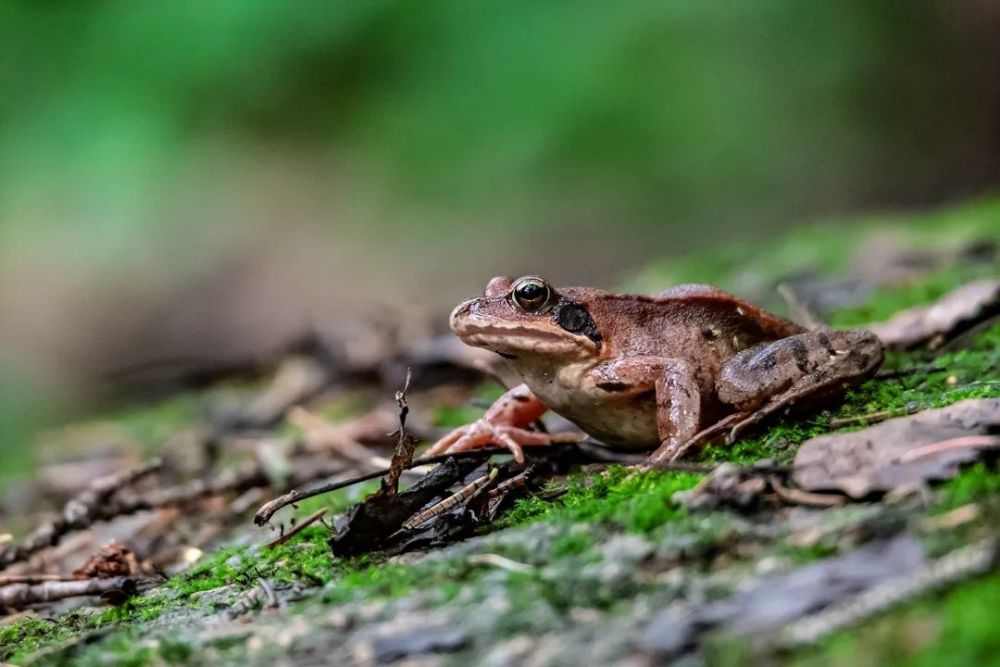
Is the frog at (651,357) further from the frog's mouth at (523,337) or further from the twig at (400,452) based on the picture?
the twig at (400,452)

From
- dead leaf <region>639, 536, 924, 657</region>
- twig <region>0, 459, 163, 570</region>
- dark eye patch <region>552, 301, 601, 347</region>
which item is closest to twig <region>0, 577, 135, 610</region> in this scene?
twig <region>0, 459, 163, 570</region>

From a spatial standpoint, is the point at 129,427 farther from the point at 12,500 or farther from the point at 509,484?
the point at 509,484

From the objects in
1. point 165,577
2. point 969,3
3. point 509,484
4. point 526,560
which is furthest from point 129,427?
point 969,3

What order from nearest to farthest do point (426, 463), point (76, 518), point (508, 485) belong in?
point (508, 485) < point (426, 463) < point (76, 518)

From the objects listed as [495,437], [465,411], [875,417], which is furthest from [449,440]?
[875,417]

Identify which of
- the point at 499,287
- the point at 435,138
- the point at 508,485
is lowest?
the point at 508,485

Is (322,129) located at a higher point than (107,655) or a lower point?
higher

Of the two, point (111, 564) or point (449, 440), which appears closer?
point (111, 564)

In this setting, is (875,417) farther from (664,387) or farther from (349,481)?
(349,481)
